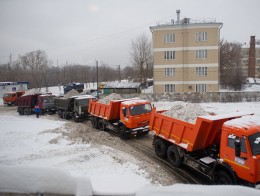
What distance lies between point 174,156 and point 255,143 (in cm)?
431

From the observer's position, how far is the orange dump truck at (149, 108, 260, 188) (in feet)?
22.4

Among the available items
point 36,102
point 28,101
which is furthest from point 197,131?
point 36,102

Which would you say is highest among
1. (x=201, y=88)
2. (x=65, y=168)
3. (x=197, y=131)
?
(x=201, y=88)

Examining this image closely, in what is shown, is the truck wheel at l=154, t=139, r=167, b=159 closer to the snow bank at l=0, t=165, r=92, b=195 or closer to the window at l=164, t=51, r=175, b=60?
the snow bank at l=0, t=165, r=92, b=195

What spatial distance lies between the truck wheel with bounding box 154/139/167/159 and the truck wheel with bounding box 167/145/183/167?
0.55 meters

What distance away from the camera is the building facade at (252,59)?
78.6m

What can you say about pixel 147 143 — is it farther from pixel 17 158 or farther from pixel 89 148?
pixel 17 158

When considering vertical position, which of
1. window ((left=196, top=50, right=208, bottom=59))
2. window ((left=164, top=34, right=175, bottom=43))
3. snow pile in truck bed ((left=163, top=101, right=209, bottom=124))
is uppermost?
window ((left=164, top=34, right=175, bottom=43))

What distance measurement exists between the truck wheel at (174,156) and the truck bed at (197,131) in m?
0.37

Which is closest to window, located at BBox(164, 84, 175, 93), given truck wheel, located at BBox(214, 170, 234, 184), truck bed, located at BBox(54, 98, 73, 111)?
truck bed, located at BBox(54, 98, 73, 111)

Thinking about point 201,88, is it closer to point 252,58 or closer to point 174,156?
point 174,156

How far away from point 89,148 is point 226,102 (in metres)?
22.7

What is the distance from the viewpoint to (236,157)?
7.04 metres

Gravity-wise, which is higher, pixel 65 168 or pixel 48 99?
pixel 48 99
